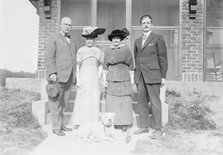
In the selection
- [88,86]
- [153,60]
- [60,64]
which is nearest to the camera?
[153,60]

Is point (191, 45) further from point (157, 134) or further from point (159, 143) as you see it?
point (159, 143)

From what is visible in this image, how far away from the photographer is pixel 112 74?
198 inches

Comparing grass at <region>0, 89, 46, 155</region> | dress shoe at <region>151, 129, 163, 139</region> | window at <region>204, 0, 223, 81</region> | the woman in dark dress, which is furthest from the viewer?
window at <region>204, 0, 223, 81</region>

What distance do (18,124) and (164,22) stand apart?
4.96m

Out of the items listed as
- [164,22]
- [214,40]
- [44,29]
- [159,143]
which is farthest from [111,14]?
[159,143]

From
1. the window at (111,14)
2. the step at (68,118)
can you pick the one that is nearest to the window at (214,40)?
the window at (111,14)

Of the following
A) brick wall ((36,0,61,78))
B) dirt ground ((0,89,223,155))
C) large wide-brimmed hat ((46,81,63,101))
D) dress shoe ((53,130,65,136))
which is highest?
brick wall ((36,0,61,78))

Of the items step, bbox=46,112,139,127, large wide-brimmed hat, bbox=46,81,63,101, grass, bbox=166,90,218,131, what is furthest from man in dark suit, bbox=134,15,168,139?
large wide-brimmed hat, bbox=46,81,63,101

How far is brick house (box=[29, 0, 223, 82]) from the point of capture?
7.84 meters

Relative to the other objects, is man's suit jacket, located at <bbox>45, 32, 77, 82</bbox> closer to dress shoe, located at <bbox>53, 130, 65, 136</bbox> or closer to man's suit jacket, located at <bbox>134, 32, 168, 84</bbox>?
dress shoe, located at <bbox>53, 130, 65, 136</bbox>

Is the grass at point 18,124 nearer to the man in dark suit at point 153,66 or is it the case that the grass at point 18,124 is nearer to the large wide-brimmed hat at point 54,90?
the large wide-brimmed hat at point 54,90

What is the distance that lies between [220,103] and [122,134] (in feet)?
9.12

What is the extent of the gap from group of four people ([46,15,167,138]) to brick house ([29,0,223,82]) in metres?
2.93

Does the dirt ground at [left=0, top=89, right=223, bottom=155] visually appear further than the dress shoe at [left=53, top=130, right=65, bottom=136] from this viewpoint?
No
